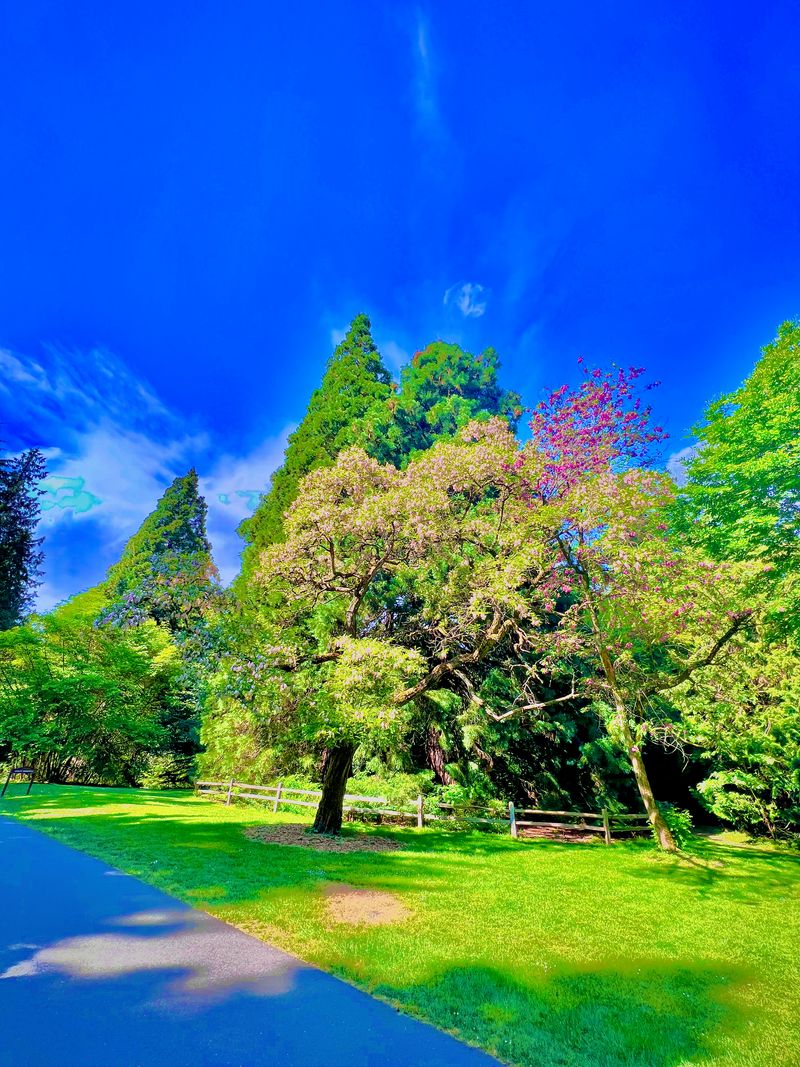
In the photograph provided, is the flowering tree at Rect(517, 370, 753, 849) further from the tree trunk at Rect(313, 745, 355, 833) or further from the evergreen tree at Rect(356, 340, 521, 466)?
the evergreen tree at Rect(356, 340, 521, 466)

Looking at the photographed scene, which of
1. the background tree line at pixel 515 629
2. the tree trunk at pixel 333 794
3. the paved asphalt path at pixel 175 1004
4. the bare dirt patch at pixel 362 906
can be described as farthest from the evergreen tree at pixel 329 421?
the paved asphalt path at pixel 175 1004

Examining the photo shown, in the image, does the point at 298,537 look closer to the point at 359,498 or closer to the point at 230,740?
the point at 359,498

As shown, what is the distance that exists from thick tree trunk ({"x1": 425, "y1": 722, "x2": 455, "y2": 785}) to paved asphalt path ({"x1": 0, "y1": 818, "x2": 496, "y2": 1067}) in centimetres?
1061

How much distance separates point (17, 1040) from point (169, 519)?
118 ft

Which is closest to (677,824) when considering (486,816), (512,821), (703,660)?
(512,821)

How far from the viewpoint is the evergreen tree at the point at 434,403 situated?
66.7 feet

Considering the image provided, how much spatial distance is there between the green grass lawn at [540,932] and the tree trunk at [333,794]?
5.04ft

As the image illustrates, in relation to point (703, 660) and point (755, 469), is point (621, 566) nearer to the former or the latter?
point (703, 660)

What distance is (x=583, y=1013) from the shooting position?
3932mm

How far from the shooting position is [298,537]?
11.8 m

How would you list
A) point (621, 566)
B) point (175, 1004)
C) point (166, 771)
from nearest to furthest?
point (175, 1004) → point (621, 566) → point (166, 771)

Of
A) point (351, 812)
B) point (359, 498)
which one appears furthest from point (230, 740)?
A: point (359, 498)

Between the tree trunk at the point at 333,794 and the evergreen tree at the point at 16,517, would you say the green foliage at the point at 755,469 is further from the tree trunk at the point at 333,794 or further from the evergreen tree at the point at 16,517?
the evergreen tree at the point at 16,517

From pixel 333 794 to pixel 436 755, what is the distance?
4.75 m
